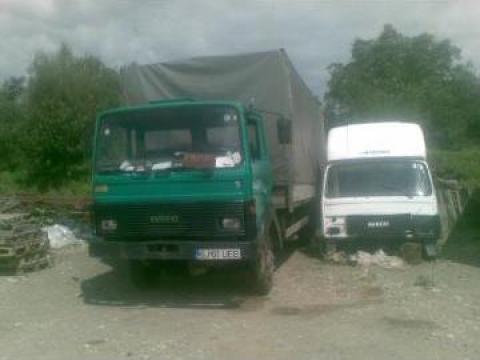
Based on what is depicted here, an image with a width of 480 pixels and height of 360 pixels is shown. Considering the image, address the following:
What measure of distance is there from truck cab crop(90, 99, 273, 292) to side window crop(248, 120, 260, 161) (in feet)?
0.04

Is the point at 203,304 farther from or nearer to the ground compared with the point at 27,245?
nearer to the ground

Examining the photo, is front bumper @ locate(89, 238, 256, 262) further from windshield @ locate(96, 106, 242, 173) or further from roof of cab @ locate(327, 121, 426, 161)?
roof of cab @ locate(327, 121, 426, 161)

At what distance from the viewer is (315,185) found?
13484 mm

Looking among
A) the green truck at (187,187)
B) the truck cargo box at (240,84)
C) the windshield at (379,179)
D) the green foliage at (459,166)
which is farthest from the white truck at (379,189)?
the green foliage at (459,166)

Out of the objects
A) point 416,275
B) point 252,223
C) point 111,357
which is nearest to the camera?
point 111,357

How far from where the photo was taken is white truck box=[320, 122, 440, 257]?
10.3 m

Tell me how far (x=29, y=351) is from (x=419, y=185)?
6.96m

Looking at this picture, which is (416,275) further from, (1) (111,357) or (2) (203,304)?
(1) (111,357)

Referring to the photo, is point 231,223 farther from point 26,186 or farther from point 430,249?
point 26,186

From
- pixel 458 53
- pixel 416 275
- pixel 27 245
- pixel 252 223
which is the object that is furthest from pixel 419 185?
pixel 458 53

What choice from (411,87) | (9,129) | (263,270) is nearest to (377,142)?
(263,270)

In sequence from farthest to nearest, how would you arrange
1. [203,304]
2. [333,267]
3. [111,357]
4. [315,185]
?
[315,185] → [333,267] → [203,304] → [111,357]

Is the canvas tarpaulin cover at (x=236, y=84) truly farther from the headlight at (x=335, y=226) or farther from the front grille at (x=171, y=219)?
the front grille at (x=171, y=219)

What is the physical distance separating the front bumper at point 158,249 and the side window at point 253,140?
1272 millimetres
